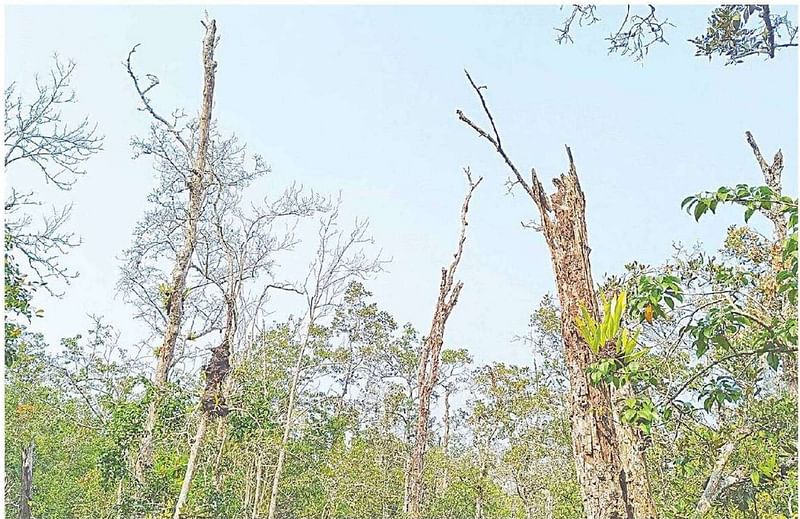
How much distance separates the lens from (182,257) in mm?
4789

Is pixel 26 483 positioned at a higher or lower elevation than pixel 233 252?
lower

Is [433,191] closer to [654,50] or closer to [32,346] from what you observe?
[654,50]

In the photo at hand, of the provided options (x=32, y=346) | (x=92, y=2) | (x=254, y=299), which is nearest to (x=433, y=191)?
(x=254, y=299)

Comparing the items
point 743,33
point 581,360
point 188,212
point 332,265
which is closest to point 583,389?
point 581,360

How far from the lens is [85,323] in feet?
26.9

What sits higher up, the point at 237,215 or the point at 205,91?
the point at 237,215

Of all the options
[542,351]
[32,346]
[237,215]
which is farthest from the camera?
[32,346]

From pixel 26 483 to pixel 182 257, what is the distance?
6654 millimetres

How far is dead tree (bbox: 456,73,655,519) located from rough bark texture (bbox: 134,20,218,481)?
9.78 feet

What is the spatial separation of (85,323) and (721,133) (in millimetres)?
6789

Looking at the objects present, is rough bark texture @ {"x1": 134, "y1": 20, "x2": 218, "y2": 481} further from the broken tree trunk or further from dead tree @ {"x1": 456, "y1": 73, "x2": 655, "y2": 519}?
dead tree @ {"x1": 456, "y1": 73, "x2": 655, "y2": 519}

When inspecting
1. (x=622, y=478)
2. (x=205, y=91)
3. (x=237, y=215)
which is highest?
(x=237, y=215)

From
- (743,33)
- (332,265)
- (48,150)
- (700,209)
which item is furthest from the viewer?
(332,265)

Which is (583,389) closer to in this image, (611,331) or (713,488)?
(611,331)
